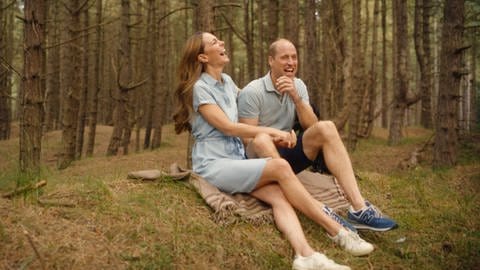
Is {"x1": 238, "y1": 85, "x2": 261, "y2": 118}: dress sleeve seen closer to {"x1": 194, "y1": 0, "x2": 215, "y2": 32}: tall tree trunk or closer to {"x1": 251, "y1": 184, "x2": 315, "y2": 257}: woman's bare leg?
{"x1": 251, "y1": 184, "x2": 315, "y2": 257}: woman's bare leg

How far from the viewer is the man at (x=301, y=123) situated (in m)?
4.26

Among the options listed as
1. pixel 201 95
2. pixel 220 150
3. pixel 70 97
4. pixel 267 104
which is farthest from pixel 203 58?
pixel 70 97

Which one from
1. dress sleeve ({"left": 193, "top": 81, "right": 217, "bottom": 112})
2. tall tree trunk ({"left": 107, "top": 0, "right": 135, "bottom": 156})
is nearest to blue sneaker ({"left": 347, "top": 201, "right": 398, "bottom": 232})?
dress sleeve ({"left": 193, "top": 81, "right": 217, "bottom": 112})

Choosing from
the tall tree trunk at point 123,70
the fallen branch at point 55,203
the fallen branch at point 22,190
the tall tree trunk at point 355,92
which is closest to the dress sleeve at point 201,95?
the fallen branch at point 55,203

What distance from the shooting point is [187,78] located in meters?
4.65

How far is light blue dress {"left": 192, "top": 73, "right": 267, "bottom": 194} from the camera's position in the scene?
4160 millimetres

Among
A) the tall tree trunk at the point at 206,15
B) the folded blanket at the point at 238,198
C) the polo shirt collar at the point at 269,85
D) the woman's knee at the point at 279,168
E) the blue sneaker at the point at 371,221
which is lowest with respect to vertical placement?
the blue sneaker at the point at 371,221

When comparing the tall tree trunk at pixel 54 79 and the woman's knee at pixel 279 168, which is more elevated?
the tall tree trunk at pixel 54 79

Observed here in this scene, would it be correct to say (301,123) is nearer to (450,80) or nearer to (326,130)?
(326,130)

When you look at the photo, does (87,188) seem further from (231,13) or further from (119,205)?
(231,13)

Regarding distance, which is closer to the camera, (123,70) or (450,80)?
(450,80)

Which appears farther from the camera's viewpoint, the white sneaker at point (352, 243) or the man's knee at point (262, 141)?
the man's knee at point (262, 141)

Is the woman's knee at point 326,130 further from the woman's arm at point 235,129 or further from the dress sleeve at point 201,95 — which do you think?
the dress sleeve at point 201,95

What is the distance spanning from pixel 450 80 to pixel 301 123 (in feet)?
15.5
